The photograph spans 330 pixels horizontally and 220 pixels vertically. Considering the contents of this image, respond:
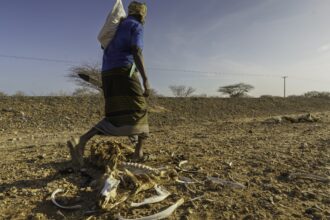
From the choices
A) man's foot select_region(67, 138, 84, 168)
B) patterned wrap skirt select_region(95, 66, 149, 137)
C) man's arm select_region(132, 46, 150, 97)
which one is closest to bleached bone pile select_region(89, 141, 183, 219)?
man's foot select_region(67, 138, 84, 168)

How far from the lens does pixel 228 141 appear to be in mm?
5180

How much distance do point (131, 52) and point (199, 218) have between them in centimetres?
174

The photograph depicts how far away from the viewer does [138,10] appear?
368 centimetres

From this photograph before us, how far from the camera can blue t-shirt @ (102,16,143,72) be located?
354cm

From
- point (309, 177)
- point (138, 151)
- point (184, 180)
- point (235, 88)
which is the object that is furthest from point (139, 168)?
point (235, 88)

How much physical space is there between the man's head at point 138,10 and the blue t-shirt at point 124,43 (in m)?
0.10

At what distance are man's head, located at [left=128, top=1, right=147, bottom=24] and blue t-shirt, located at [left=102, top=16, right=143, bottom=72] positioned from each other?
10cm

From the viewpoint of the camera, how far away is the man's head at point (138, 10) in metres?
3.68

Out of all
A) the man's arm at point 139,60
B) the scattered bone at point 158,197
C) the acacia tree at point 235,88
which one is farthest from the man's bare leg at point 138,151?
the acacia tree at point 235,88

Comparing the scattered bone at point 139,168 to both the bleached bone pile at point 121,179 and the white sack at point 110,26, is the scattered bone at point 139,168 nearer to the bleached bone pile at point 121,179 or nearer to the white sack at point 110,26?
the bleached bone pile at point 121,179

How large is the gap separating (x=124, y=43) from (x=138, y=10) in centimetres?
39

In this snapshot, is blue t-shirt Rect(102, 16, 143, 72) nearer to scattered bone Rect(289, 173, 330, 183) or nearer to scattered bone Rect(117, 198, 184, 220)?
scattered bone Rect(117, 198, 184, 220)

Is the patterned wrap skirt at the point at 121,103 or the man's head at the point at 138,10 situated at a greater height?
the man's head at the point at 138,10

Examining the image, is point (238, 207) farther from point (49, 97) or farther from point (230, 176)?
point (49, 97)
